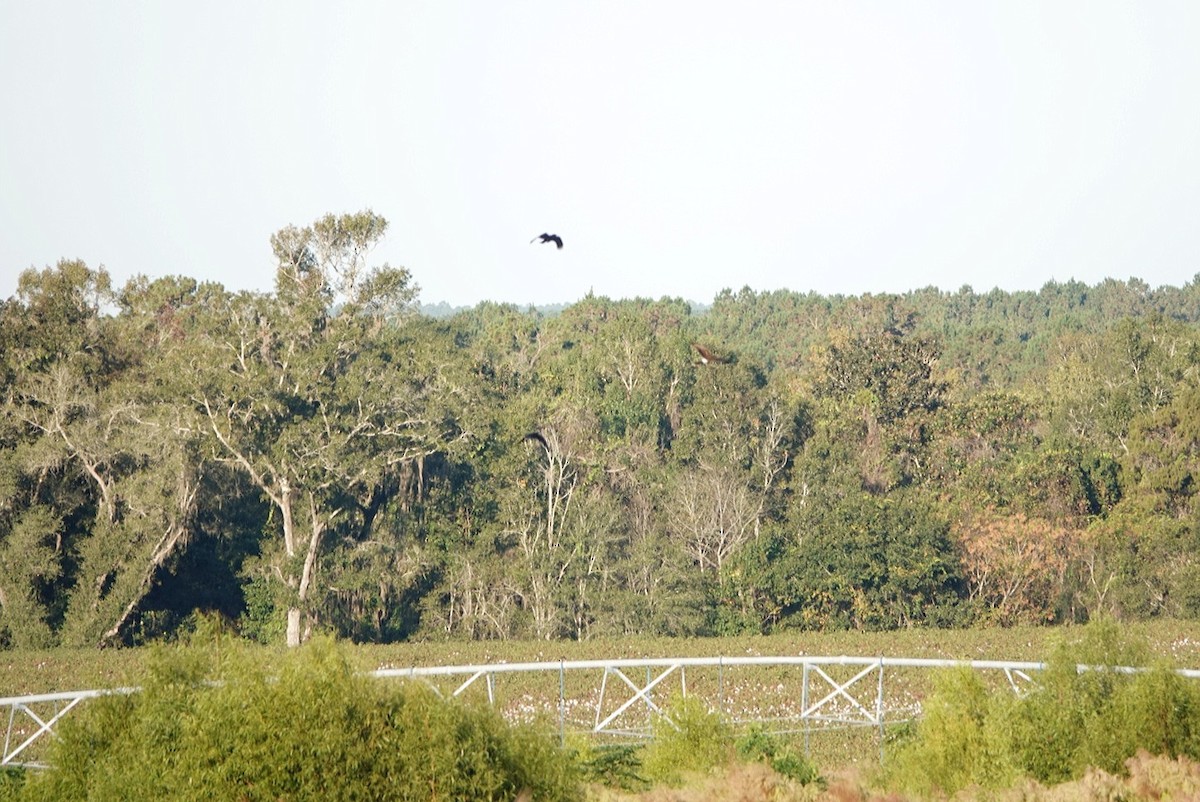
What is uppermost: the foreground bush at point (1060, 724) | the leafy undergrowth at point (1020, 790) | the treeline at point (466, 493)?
the treeline at point (466, 493)

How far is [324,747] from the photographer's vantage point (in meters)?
12.0

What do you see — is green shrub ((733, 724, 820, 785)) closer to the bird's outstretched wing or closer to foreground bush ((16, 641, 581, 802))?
foreground bush ((16, 641, 581, 802))

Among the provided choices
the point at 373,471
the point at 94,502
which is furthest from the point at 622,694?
the point at 94,502

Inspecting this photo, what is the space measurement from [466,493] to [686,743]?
2716 cm

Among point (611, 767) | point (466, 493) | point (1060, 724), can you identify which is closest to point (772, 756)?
point (611, 767)

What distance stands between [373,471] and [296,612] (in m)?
4.06

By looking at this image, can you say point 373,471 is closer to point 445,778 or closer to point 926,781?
point 926,781

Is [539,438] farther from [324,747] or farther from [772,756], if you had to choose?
[324,747]

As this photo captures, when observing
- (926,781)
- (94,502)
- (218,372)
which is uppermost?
(218,372)

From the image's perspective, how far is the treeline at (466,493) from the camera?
3909cm

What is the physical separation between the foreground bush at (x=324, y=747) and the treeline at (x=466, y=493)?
26.2 metres

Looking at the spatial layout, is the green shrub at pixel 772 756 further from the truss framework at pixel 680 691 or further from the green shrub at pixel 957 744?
the green shrub at pixel 957 744

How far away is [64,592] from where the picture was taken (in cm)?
3925

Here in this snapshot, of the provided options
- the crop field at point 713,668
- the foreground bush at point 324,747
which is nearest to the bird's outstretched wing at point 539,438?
the crop field at point 713,668
